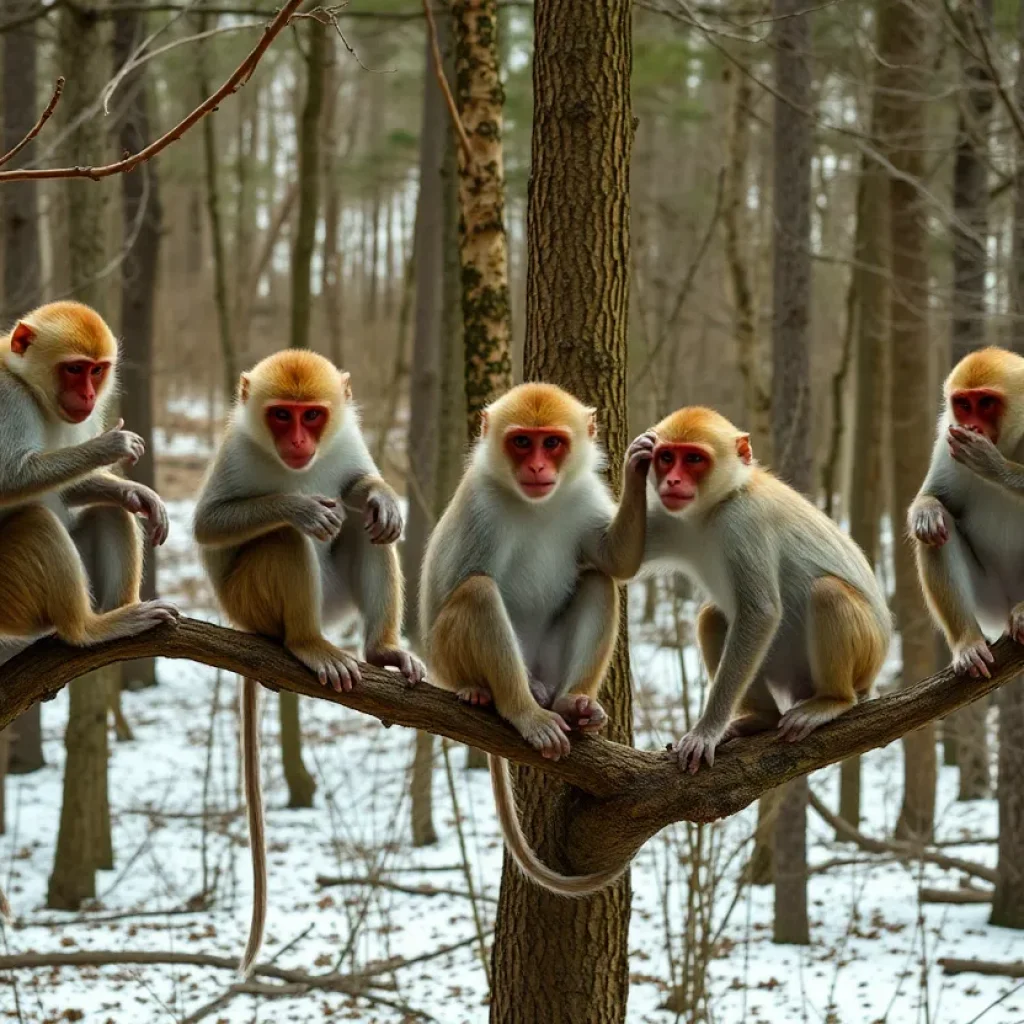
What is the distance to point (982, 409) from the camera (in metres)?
4.92

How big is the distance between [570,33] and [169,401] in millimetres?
32711

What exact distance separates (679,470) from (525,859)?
5.17ft

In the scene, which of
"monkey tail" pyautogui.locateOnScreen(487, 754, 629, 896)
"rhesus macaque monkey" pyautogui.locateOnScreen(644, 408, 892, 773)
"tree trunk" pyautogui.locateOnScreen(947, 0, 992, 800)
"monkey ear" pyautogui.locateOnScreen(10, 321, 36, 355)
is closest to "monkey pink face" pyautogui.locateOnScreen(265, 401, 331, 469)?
"monkey ear" pyautogui.locateOnScreen(10, 321, 36, 355)

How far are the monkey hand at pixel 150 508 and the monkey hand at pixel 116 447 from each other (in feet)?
0.89

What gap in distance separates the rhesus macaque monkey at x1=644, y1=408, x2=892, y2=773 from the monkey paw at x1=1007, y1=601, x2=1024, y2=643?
494 mm

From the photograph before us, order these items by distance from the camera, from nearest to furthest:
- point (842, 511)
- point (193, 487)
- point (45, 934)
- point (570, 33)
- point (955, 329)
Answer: point (570, 33) < point (45, 934) < point (955, 329) < point (193, 487) < point (842, 511)

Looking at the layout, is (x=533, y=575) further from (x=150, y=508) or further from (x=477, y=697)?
(x=150, y=508)

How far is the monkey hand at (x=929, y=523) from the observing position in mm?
4957

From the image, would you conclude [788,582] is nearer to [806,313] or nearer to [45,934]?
[806,313]

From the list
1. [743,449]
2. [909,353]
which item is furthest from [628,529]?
[909,353]

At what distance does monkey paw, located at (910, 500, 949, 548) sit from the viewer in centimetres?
496

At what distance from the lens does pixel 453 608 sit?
472 centimetres

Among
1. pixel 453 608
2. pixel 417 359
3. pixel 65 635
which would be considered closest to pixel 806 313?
pixel 417 359

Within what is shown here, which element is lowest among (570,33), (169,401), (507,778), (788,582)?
(507,778)
